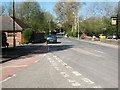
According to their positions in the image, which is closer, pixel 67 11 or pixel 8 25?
pixel 8 25

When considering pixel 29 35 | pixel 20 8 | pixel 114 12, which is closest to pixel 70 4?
pixel 114 12

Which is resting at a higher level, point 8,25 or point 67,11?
point 67,11

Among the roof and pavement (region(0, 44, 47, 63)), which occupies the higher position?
the roof

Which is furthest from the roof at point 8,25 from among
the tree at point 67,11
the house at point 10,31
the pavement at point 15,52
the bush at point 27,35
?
the tree at point 67,11

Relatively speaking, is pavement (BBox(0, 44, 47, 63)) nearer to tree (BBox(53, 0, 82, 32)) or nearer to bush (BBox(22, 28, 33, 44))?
bush (BBox(22, 28, 33, 44))

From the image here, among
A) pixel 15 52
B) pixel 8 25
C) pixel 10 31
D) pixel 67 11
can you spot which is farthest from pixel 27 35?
pixel 67 11

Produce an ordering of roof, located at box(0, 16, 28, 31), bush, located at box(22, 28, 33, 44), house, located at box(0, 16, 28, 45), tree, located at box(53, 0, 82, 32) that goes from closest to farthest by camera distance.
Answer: bush, located at box(22, 28, 33, 44) → house, located at box(0, 16, 28, 45) → roof, located at box(0, 16, 28, 31) → tree, located at box(53, 0, 82, 32)

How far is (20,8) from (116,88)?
8168cm

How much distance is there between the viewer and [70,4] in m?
114

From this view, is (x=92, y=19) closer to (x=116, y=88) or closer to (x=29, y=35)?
(x=29, y=35)

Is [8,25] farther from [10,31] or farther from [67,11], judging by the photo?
[67,11]

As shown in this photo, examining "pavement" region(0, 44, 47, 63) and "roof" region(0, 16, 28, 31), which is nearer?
"pavement" region(0, 44, 47, 63)

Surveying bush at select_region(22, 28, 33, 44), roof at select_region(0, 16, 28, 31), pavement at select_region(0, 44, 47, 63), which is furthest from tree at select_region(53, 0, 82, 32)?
pavement at select_region(0, 44, 47, 63)

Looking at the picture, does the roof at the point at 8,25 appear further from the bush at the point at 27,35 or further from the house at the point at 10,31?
the bush at the point at 27,35
